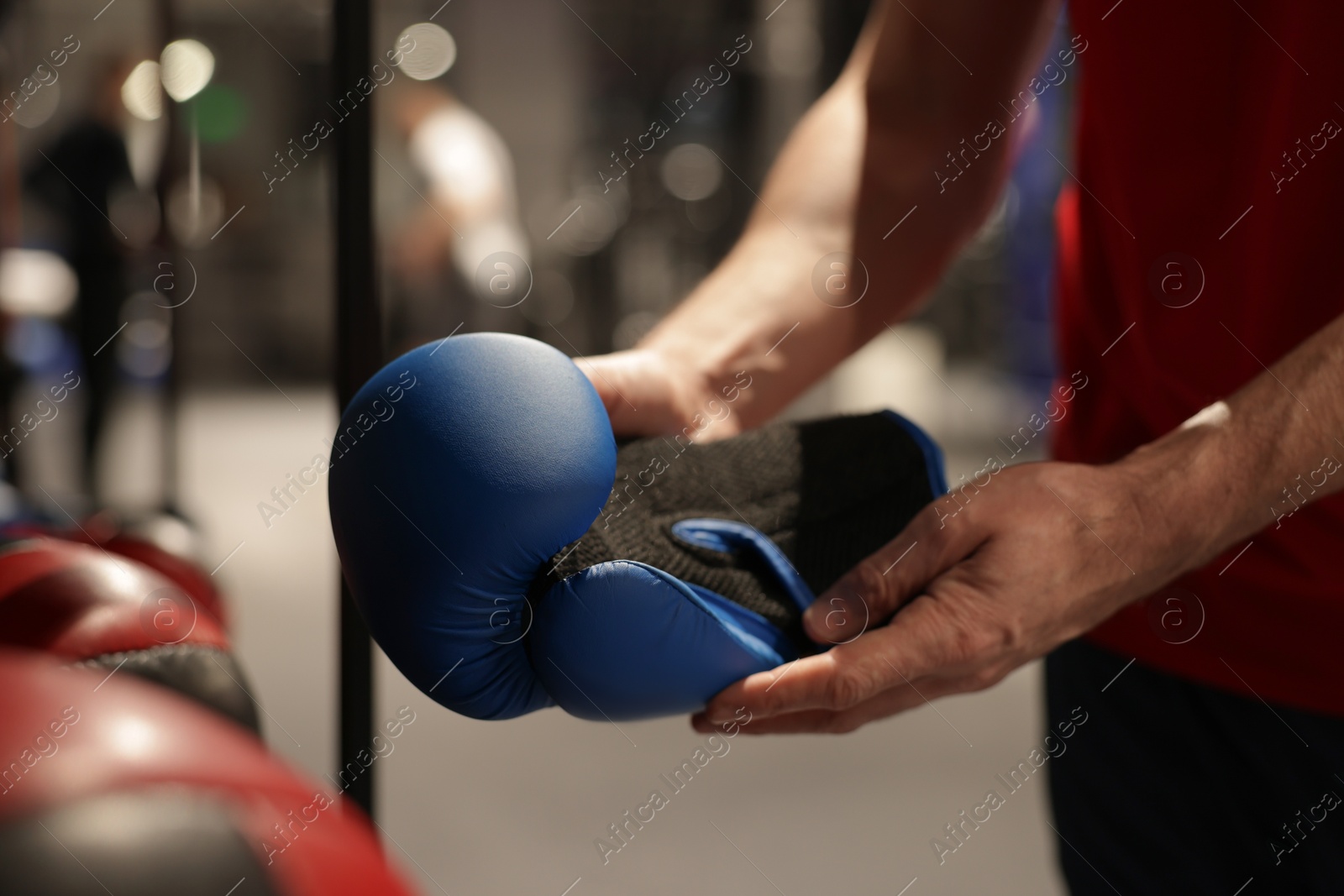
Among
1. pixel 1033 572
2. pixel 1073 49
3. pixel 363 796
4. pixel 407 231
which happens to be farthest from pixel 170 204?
pixel 407 231

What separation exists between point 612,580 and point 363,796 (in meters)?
0.36

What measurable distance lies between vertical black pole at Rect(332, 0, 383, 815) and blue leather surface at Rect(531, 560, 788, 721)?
25cm

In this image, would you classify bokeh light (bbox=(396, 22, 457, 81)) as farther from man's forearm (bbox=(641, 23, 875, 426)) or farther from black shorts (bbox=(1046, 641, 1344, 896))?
black shorts (bbox=(1046, 641, 1344, 896))

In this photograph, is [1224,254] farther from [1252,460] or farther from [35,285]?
[35,285]

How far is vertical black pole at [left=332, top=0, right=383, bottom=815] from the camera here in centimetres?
77

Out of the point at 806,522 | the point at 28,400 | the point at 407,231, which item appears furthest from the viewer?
the point at 407,231

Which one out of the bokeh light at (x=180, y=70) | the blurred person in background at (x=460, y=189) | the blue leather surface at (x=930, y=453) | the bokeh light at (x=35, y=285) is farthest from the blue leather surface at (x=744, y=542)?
the blurred person in background at (x=460, y=189)

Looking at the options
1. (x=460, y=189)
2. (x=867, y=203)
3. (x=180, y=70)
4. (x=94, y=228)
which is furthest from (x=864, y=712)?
(x=460, y=189)

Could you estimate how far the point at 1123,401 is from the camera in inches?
33.4

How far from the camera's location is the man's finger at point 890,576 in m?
0.61

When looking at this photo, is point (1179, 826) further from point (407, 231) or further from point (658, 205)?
point (658, 205)

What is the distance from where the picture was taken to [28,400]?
3.29m

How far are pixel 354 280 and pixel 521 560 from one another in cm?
32

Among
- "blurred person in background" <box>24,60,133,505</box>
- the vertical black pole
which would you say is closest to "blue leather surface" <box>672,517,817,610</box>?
the vertical black pole
